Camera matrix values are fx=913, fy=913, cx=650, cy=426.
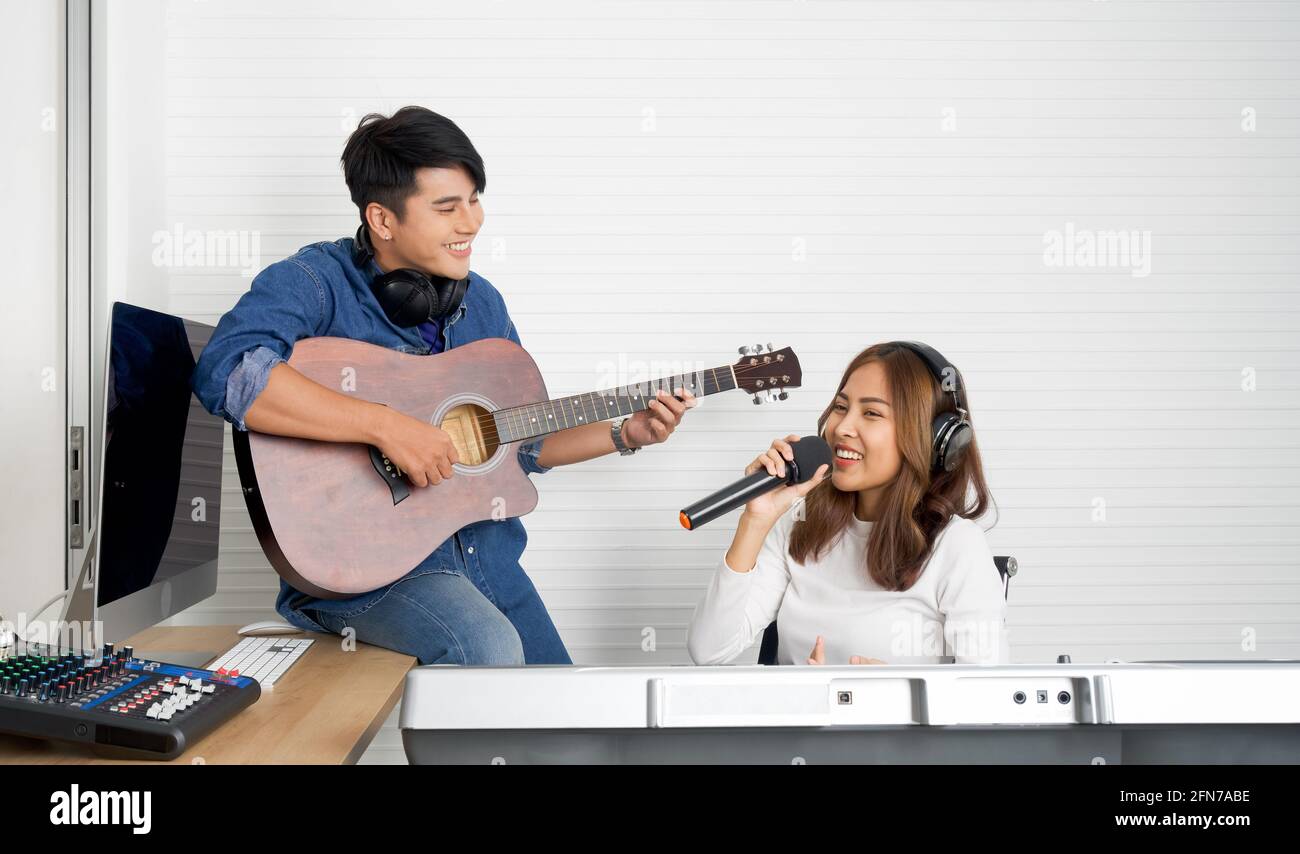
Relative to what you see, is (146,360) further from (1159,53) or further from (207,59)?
(1159,53)

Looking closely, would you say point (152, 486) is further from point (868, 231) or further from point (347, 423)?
point (868, 231)

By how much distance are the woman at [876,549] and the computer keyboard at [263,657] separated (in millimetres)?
815

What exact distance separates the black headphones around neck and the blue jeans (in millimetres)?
610

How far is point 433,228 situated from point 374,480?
2.13 ft

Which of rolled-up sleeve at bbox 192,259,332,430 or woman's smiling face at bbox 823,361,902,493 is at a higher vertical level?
rolled-up sleeve at bbox 192,259,332,430

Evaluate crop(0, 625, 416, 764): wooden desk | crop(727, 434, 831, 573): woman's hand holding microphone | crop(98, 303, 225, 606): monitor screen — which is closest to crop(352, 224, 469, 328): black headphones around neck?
crop(98, 303, 225, 606): monitor screen

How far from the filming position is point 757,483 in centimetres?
143

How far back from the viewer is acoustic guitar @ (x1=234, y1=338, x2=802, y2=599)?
1835 mm

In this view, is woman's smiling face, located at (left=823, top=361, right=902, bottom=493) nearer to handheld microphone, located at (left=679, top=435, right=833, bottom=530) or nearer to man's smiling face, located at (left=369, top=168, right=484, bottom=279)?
handheld microphone, located at (left=679, top=435, right=833, bottom=530)

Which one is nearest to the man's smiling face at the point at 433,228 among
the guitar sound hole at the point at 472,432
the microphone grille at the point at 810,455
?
the guitar sound hole at the point at 472,432

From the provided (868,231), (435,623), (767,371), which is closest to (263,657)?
(435,623)

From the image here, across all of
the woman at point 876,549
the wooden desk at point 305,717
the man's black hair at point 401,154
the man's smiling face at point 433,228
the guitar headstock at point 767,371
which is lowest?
the wooden desk at point 305,717

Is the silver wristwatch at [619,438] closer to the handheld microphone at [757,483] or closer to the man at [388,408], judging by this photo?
the man at [388,408]

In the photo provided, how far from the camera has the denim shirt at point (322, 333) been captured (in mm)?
1818
